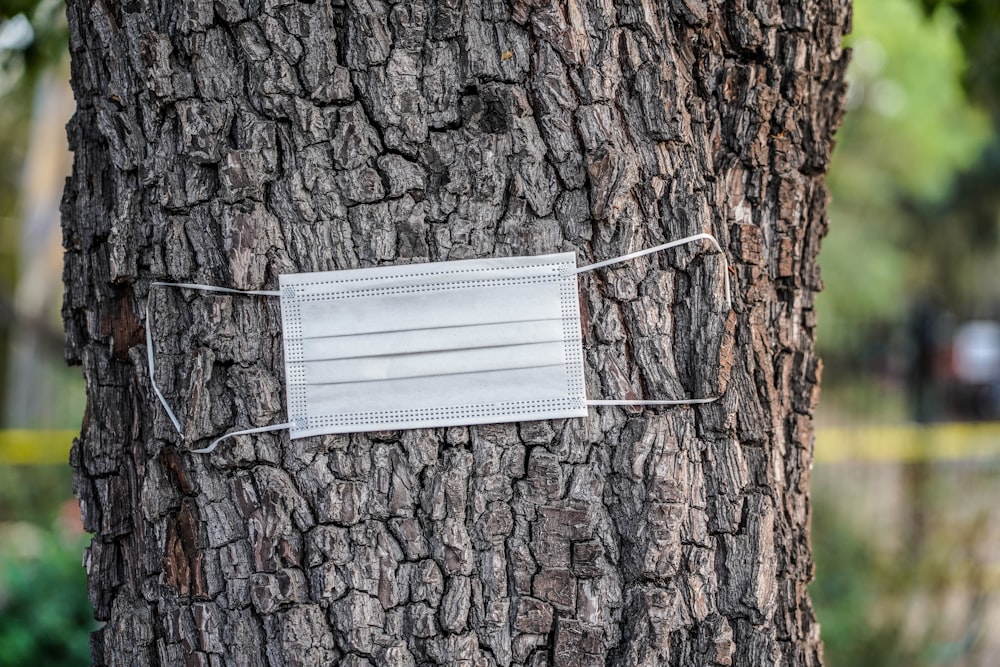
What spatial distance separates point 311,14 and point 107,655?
1.34m

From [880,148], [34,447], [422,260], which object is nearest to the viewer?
[422,260]

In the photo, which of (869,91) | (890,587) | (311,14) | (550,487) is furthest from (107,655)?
(869,91)

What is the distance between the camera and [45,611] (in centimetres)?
436

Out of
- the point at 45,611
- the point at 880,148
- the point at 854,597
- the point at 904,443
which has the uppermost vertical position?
the point at 880,148

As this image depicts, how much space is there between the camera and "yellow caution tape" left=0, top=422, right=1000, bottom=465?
7.54 metres

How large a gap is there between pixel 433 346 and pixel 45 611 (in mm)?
3561

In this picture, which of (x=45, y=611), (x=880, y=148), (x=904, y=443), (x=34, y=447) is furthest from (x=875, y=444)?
(x=34, y=447)

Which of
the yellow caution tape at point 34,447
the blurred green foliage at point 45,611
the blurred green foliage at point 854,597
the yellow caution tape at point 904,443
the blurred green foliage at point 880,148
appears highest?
the blurred green foliage at point 880,148

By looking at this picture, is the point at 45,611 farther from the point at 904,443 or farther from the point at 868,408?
the point at 868,408

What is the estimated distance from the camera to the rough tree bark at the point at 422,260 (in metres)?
1.71

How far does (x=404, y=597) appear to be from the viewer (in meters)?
1.71

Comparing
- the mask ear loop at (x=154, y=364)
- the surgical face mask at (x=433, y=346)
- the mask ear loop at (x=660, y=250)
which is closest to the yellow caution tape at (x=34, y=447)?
the mask ear loop at (x=154, y=364)

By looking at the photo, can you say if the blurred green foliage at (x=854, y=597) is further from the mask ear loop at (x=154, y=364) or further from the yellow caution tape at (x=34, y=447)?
the yellow caution tape at (x=34, y=447)

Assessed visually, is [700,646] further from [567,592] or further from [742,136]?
[742,136]
